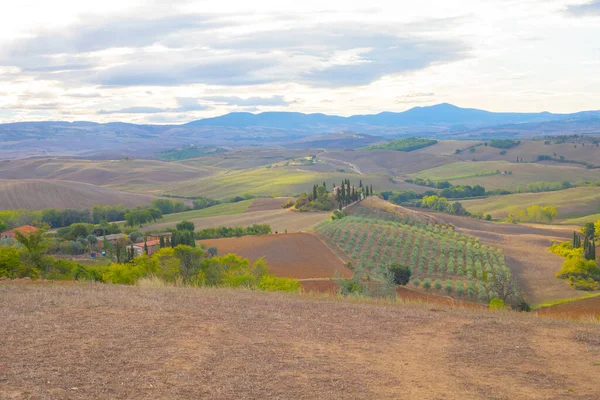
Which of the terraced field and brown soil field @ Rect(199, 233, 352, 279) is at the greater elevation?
brown soil field @ Rect(199, 233, 352, 279)

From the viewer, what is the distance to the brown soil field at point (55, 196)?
396 feet

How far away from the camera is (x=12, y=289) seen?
16.8m

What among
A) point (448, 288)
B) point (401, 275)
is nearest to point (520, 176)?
point (448, 288)

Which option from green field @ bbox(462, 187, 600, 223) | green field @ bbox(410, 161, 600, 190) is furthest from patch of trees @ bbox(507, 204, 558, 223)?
green field @ bbox(410, 161, 600, 190)

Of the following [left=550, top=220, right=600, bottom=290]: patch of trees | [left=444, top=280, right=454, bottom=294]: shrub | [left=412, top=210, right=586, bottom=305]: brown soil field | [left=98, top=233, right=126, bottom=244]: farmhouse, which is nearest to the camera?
[left=444, top=280, right=454, bottom=294]: shrub

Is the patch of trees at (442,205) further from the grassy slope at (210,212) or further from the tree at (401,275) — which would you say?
the tree at (401,275)

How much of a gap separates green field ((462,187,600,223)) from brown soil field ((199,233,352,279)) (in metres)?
67.0

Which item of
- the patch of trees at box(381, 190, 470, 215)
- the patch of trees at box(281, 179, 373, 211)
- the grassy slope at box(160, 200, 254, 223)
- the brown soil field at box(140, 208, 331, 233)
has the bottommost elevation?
the patch of trees at box(381, 190, 470, 215)

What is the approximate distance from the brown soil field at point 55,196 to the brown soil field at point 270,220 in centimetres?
3328

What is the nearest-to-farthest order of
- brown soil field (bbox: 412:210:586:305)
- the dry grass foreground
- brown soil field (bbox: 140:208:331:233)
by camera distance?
the dry grass foreground
brown soil field (bbox: 412:210:586:305)
brown soil field (bbox: 140:208:331:233)

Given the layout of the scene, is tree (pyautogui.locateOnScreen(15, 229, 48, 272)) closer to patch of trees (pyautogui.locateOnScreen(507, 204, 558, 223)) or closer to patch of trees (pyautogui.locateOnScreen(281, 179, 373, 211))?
patch of trees (pyautogui.locateOnScreen(281, 179, 373, 211))

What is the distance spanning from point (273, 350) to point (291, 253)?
155ft

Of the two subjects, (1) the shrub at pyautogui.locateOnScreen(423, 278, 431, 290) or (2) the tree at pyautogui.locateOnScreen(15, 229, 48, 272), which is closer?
(2) the tree at pyautogui.locateOnScreen(15, 229, 48, 272)

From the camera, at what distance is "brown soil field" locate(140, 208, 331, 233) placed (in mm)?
80531
